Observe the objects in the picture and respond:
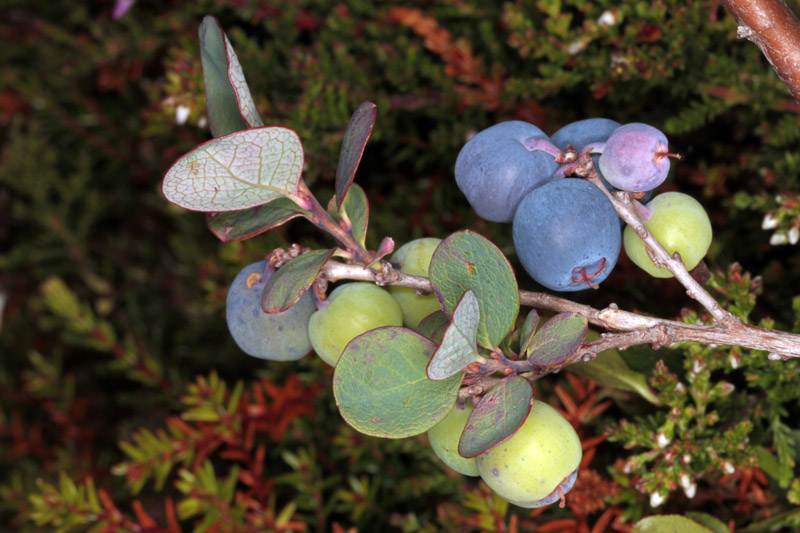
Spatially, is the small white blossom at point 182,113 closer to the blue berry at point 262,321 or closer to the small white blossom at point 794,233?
the blue berry at point 262,321

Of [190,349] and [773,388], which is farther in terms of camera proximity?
[190,349]

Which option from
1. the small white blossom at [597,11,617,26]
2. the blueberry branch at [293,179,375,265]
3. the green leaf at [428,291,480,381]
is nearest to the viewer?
the green leaf at [428,291,480,381]

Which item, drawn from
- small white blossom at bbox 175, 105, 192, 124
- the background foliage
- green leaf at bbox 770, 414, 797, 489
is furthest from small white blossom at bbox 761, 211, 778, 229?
small white blossom at bbox 175, 105, 192, 124

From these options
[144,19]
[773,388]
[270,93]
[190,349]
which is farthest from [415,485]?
[144,19]

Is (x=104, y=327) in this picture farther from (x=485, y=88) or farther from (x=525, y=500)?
(x=525, y=500)

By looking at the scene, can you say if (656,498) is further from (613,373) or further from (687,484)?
(613,373)

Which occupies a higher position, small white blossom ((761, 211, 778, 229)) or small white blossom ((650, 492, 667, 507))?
small white blossom ((761, 211, 778, 229))

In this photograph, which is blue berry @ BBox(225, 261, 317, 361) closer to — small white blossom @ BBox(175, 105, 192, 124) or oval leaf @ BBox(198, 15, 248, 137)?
oval leaf @ BBox(198, 15, 248, 137)
